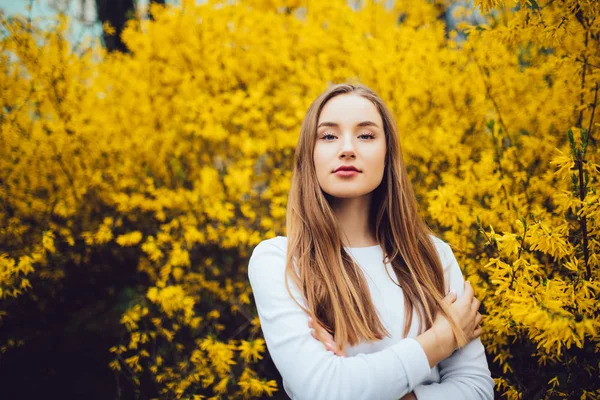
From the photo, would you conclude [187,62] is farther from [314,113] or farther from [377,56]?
[314,113]

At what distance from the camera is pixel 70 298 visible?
9.71ft

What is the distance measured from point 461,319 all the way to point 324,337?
17.1 inches

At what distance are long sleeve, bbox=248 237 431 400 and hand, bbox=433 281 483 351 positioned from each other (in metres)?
0.12

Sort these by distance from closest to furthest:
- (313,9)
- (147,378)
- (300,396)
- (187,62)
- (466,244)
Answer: (300,396)
(466,244)
(147,378)
(187,62)
(313,9)

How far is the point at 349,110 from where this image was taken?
48.2 inches

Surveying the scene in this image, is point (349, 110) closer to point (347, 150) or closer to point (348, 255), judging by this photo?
point (347, 150)

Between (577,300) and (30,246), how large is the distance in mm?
3165

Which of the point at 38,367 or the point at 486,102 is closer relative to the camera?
the point at 38,367

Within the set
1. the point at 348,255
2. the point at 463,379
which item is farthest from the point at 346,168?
the point at 463,379

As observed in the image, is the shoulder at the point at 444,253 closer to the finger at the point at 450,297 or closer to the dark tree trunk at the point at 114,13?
the finger at the point at 450,297

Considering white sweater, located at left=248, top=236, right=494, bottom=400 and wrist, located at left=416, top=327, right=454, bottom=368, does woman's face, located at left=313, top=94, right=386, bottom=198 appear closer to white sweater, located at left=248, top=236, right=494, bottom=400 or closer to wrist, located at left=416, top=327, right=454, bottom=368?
white sweater, located at left=248, top=236, right=494, bottom=400

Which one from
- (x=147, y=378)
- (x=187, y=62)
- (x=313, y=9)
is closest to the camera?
(x=147, y=378)

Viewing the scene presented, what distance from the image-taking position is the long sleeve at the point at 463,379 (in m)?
1.01

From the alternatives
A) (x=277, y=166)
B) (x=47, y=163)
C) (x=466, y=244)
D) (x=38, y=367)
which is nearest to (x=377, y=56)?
(x=277, y=166)
